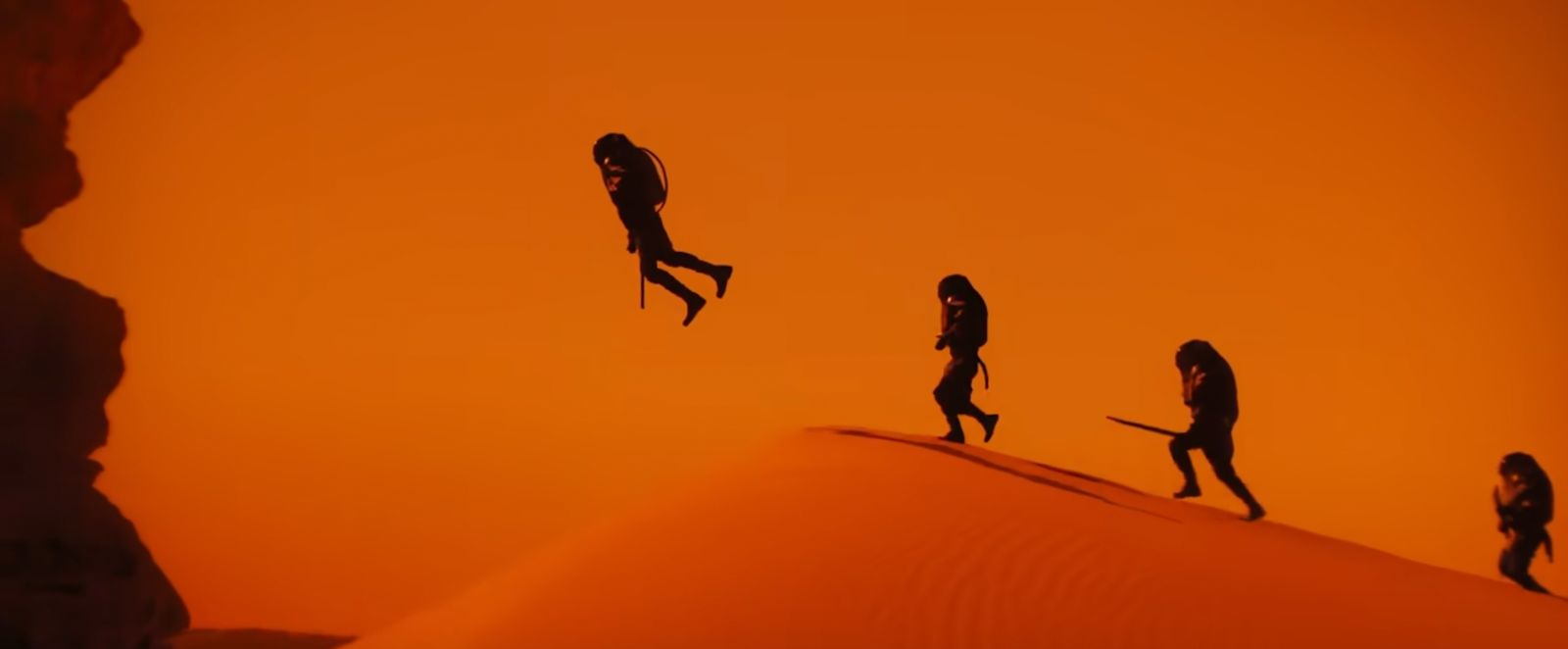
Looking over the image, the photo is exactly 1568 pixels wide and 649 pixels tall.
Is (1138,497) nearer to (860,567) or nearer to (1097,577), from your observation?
(1097,577)

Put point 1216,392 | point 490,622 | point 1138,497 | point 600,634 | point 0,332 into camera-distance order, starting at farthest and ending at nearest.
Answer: point 1138,497
point 1216,392
point 0,332
point 490,622
point 600,634

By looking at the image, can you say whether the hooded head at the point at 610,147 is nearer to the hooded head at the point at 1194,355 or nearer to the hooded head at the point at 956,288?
the hooded head at the point at 956,288

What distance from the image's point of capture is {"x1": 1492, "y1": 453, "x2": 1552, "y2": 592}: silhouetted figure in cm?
764

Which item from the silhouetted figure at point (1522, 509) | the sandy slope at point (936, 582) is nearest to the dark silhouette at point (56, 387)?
the sandy slope at point (936, 582)

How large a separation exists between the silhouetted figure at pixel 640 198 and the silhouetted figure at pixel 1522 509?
5.88 meters

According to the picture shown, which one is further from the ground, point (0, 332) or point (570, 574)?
point (0, 332)

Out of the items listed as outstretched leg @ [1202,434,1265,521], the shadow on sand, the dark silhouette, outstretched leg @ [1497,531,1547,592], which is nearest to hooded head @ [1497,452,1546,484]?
outstretched leg @ [1497,531,1547,592]

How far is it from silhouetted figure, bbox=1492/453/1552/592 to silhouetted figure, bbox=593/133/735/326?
5878 millimetres

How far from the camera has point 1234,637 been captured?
4559mm

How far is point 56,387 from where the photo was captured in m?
6.95

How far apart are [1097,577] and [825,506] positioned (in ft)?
5.09

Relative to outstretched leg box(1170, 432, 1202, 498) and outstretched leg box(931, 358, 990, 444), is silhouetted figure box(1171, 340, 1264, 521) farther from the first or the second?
outstretched leg box(931, 358, 990, 444)

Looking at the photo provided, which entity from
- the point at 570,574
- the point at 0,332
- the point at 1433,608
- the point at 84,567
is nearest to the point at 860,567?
the point at 570,574

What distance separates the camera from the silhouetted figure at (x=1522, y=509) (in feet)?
25.1
